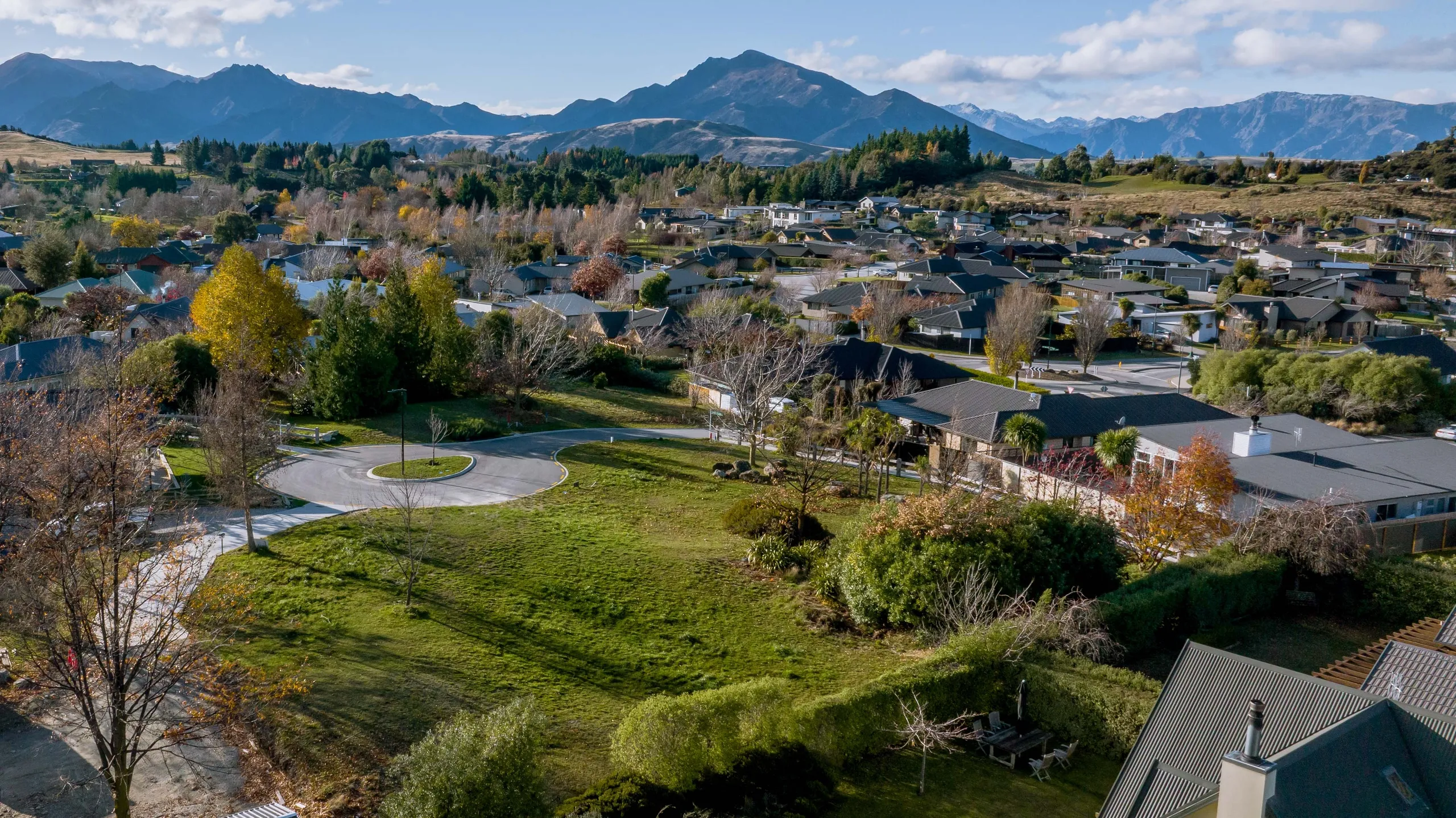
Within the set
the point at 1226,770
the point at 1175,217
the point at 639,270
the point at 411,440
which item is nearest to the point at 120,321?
the point at 411,440

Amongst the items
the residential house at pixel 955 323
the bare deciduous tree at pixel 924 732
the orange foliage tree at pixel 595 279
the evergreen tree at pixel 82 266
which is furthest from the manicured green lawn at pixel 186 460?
the evergreen tree at pixel 82 266

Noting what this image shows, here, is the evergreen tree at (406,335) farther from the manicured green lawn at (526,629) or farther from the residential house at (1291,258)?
the residential house at (1291,258)

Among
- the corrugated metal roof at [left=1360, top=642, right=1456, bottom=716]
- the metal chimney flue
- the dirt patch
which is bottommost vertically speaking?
the dirt patch

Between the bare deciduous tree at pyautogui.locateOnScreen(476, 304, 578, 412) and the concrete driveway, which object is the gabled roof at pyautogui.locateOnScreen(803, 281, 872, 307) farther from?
the concrete driveway

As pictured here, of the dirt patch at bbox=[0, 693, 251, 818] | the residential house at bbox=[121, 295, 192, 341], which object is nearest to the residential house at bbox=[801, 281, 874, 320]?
the residential house at bbox=[121, 295, 192, 341]

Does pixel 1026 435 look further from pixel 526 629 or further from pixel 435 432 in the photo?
pixel 435 432

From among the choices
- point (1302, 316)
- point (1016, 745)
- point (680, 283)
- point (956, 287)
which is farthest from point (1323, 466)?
point (680, 283)
